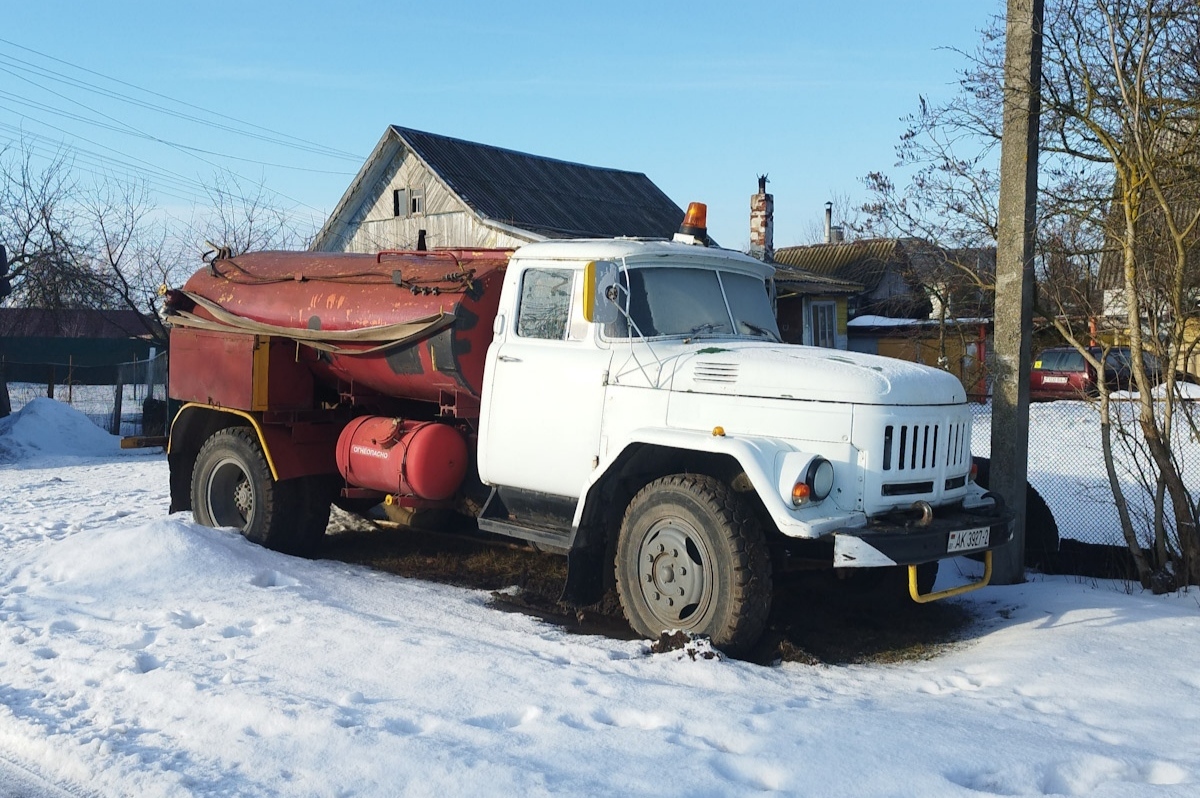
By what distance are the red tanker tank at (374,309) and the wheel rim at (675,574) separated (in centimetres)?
201

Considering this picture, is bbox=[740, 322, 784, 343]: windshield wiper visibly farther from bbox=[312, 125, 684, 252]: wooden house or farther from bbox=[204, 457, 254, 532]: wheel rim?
bbox=[312, 125, 684, 252]: wooden house

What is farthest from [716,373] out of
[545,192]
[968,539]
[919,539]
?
[545,192]

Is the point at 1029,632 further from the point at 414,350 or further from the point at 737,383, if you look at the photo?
the point at 414,350

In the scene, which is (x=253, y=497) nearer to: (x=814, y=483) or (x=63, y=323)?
(x=814, y=483)

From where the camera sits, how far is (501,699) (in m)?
4.89

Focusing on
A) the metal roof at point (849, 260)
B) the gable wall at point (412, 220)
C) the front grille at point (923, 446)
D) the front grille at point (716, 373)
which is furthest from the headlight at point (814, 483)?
the metal roof at point (849, 260)

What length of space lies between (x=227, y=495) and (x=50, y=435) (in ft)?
33.9

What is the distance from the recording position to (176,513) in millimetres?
9852

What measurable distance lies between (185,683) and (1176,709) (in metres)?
4.65

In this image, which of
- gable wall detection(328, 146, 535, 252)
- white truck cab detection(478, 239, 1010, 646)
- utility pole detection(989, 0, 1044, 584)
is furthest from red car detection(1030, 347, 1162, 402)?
gable wall detection(328, 146, 535, 252)

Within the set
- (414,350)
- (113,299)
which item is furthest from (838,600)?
(113,299)

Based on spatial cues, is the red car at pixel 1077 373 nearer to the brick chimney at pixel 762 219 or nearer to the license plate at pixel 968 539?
the license plate at pixel 968 539

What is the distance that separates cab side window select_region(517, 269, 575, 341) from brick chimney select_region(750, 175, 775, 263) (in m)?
18.7

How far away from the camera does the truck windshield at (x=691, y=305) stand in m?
6.73
